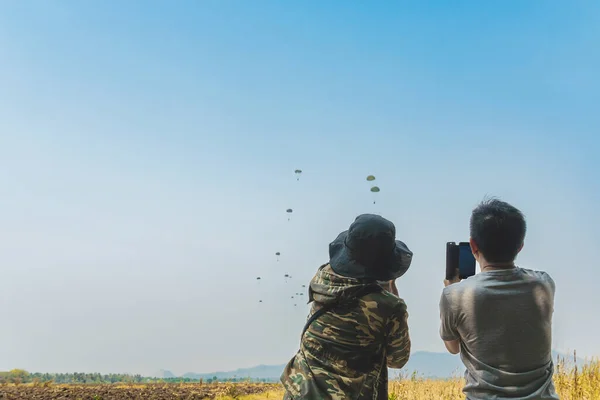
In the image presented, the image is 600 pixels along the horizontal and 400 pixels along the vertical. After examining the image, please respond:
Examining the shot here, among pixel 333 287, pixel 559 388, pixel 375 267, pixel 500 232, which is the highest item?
pixel 500 232

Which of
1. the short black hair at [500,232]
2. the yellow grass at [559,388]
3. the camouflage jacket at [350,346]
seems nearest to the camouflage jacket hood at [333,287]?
the camouflage jacket at [350,346]

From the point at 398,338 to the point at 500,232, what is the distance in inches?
37.1

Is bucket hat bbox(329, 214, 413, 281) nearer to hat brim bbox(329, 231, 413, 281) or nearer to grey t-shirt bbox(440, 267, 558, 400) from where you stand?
hat brim bbox(329, 231, 413, 281)

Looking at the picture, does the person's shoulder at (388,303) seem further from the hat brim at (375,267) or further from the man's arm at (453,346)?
the man's arm at (453,346)

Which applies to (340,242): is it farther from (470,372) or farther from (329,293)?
(470,372)

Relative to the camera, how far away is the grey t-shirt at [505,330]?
9.50 ft

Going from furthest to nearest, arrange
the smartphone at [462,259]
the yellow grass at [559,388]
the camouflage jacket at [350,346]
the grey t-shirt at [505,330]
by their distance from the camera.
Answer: the yellow grass at [559,388]
the camouflage jacket at [350,346]
the smartphone at [462,259]
the grey t-shirt at [505,330]

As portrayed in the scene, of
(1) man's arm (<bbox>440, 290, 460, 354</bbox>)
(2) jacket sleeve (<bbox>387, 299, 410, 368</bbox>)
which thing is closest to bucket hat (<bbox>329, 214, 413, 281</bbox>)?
(2) jacket sleeve (<bbox>387, 299, 410, 368</bbox>)

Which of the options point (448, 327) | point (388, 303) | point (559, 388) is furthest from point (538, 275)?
point (559, 388)

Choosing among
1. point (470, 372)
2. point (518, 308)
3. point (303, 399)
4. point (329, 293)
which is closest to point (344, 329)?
point (329, 293)

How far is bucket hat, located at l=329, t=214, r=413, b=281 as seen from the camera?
3502 millimetres

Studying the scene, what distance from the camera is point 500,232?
10.1ft

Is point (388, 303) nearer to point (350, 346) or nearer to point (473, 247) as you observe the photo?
point (350, 346)

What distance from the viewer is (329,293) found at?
349 cm
